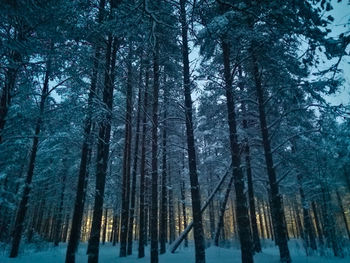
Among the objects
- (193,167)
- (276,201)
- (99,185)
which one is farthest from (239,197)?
(99,185)

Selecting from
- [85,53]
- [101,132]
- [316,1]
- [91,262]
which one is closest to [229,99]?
[316,1]

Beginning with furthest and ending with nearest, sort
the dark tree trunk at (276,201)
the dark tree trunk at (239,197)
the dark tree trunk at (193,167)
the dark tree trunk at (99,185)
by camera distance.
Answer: the dark tree trunk at (276,201)
the dark tree trunk at (193,167)
the dark tree trunk at (99,185)
the dark tree trunk at (239,197)

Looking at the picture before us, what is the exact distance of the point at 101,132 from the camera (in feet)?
27.9

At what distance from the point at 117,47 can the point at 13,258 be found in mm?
11264

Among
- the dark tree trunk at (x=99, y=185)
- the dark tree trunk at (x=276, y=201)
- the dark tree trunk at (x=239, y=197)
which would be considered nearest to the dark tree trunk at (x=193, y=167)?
the dark tree trunk at (x=239, y=197)

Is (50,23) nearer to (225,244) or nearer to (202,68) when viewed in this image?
(202,68)

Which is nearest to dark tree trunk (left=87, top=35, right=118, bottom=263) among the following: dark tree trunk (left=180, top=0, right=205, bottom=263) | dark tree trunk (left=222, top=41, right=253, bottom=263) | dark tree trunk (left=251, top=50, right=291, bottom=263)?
dark tree trunk (left=180, top=0, right=205, bottom=263)

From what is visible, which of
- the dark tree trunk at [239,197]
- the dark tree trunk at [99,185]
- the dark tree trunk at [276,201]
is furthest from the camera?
the dark tree trunk at [276,201]

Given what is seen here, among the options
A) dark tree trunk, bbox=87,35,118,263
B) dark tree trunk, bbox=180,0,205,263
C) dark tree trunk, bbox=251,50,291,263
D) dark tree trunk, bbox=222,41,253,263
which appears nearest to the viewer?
dark tree trunk, bbox=222,41,253,263

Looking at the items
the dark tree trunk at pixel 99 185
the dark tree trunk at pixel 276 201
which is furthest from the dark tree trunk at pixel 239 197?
the dark tree trunk at pixel 99 185

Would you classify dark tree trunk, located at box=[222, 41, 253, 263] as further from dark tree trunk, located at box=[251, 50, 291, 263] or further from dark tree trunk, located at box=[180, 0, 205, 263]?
dark tree trunk, located at box=[251, 50, 291, 263]

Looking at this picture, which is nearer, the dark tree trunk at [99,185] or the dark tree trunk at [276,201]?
the dark tree trunk at [99,185]

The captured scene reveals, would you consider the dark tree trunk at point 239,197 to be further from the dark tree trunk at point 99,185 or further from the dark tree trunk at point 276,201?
the dark tree trunk at point 99,185

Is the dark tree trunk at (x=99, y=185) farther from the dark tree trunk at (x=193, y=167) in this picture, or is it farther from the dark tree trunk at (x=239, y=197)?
the dark tree trunk at (x=239, y=197)
